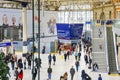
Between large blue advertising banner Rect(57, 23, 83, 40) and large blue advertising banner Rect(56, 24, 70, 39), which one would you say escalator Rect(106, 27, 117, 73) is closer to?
large blue advertising banner Rect(57, 23, 83, 40)

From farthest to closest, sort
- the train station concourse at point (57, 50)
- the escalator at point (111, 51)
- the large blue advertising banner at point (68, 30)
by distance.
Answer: the large blue advertising banner at point (68, 30) → the escalator at point (111, 51) → the train station concourse at point (57, 50)

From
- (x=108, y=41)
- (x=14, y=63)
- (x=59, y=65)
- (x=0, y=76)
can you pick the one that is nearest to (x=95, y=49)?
(x=108, y=41)

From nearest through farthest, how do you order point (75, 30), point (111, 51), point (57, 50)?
point (111, 51) → point (75, 30) → point (57, 50)

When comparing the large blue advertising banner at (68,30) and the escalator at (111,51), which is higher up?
the large blue advertising banner at (68,30)

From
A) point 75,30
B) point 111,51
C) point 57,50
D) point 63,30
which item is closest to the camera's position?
point 111,51

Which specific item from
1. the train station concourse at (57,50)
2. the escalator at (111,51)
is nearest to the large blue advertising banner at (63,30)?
the train station concourse at (57,50)

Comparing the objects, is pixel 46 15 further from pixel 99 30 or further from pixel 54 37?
pixel 99 30

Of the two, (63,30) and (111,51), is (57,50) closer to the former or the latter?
(63,30)

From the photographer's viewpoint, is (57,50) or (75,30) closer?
(75,30)

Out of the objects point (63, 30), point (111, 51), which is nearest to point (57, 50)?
point (63, 30)

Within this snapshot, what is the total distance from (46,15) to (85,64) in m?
12.8

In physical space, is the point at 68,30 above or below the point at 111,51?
above

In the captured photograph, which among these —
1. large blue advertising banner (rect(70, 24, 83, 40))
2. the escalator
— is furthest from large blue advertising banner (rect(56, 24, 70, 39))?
the escalator

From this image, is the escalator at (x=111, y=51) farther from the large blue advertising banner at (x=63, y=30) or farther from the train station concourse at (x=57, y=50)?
the large blue advertising banner at (x=63, y=30)
